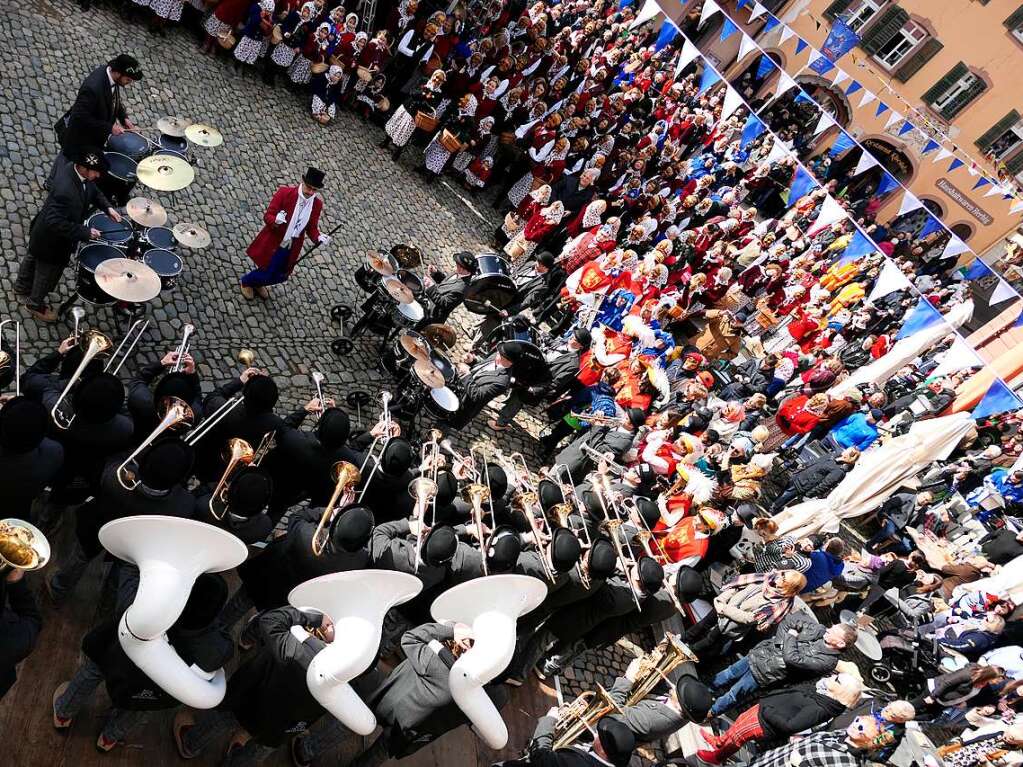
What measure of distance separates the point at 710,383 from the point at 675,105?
10220 mm

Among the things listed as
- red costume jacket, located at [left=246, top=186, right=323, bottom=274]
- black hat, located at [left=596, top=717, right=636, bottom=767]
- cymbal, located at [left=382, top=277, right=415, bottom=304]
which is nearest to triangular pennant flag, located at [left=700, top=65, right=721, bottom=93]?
cymbal, located at [left=382, top=277, right=415, bottom=304]

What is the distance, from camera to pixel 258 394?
587cm

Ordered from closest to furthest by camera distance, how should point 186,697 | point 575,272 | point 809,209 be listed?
point 186,697
point 575,272
point 809,209

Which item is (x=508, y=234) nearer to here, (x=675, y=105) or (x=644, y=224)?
(x=644, y=224)

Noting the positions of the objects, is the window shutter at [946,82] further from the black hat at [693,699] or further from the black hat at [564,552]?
the black hat at [693,699]

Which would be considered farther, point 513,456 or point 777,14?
point 777,14

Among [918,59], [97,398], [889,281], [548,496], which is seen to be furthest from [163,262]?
[918,59]

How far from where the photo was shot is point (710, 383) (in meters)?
12.4

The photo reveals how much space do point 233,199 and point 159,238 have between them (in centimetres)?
351

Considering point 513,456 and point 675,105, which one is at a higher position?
point 675,105

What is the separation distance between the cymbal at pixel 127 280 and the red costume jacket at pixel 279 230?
2767mm

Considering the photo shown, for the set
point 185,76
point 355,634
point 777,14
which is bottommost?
point 185,76

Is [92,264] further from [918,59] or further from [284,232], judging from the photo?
[918,59]

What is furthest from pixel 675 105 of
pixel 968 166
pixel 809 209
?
pixel 968 166
